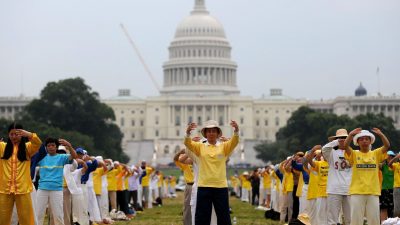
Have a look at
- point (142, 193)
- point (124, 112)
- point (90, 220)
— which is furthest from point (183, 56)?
point (90, 220)

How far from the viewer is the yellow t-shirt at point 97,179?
2780cm

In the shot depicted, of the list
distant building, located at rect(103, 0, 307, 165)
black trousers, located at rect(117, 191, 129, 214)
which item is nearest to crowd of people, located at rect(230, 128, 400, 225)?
black trousers, located at rect(117, 191, 129, 214)

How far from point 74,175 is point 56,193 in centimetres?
367

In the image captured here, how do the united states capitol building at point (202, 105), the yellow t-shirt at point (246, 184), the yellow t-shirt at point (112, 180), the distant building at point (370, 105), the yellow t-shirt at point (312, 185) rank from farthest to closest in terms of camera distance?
the united states capitol building at point (202, 105) < the distant building at point (370, 105) < the yellow t-shirt at point (246, 184) < the yellow t-shirt at point (112, 180) < the yellow t-shirt at point (312, 185)

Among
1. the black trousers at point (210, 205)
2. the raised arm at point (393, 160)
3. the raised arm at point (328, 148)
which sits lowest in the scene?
the black trousers at point (210, 205)

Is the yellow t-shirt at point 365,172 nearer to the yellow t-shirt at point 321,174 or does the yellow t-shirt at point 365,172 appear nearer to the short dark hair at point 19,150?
the yellow t-shirt at point 321,174

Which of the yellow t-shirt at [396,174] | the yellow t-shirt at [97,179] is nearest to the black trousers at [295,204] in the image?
the yellow t-shirt at [396,174]

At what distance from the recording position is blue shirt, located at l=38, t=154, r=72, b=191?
20.2 meters

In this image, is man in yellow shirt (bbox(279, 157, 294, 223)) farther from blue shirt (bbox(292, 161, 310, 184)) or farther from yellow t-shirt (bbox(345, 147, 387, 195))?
yellow t-shirt (bbox(345, 147, 387, 195))

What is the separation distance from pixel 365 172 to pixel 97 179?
10267 mm

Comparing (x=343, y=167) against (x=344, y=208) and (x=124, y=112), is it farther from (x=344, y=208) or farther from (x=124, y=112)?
(x=124, y=112)

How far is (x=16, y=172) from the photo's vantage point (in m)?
18.0

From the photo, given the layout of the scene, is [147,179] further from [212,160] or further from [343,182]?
[212,160]

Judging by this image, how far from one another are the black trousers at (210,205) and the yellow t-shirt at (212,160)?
86mm
